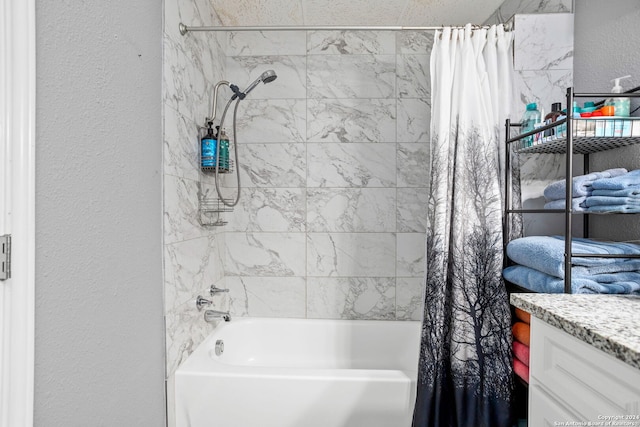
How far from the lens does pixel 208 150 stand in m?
1.76

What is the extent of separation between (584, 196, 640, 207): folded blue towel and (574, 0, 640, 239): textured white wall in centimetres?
30

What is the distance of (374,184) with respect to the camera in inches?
84.9

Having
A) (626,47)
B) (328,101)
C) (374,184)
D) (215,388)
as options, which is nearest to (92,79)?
(215,388)

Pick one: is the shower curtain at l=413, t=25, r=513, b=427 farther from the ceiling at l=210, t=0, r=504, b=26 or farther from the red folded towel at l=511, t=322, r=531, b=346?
the ceiling at l=210, t=0, r=504, b=26

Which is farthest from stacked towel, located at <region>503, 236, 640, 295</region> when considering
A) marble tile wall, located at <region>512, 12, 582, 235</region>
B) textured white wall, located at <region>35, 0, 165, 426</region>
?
textured white wall, located at <region>35, 0, 165, 426</region>

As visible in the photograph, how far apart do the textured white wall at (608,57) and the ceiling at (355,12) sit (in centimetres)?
57

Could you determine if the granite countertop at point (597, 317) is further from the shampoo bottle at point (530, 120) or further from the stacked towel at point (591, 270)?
the shampoo bottle at point (530, 120)

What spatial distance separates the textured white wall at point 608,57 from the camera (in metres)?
1.29

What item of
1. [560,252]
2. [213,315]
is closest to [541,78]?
[560,252]

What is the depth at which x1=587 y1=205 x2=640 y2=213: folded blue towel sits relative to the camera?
3.44ft

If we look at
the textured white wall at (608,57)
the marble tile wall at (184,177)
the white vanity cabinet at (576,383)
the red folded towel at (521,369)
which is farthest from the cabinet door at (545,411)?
the marble tile wall at (184,177)

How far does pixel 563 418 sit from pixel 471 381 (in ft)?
1.88

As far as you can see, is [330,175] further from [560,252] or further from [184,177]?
[560,252]

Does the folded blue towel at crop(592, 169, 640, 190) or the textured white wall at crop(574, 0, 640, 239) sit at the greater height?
the textured white wall at crop(574, 0, 640, 239)
